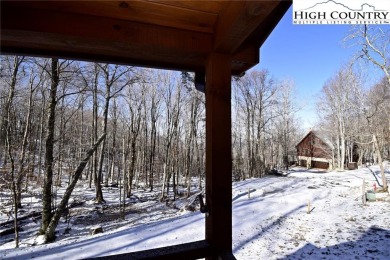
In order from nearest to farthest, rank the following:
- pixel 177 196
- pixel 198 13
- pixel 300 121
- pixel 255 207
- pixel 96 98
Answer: pixel 198 13 < pixel 255 207 < pixel 177 196 < pixel 96 98 < pixel 300 121

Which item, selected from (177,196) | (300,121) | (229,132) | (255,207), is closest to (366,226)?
(255,207)

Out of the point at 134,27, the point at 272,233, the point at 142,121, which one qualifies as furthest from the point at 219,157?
the point at 142,121

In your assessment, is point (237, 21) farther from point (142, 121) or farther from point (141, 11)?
point (142, 121)

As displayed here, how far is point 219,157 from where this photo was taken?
185cm

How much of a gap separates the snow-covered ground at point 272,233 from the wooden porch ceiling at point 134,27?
582 centimetres

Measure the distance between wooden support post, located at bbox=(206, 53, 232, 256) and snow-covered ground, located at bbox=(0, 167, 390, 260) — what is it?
16.3 ft

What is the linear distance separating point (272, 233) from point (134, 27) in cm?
793

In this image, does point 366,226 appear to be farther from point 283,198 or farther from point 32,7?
point 32,7

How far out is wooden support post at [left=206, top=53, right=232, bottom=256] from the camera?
184cm

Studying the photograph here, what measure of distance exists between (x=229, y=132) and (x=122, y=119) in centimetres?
2493

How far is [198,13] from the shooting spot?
Answer: 1.75 meters

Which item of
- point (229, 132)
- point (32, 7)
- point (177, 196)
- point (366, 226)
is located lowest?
point (177, 196)

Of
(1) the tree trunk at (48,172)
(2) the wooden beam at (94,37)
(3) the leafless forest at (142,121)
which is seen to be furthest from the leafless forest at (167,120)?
(2) the wooden beam at (94,37)

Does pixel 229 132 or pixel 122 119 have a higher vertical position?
pixel 122 119
